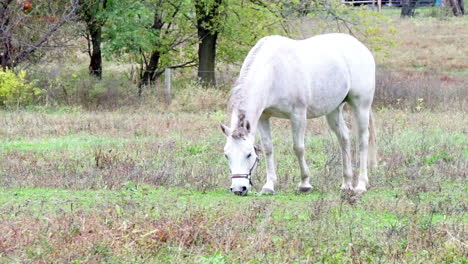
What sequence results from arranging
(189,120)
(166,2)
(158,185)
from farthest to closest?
(166,2), (189,120), (158,185)

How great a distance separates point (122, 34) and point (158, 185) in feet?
41.2

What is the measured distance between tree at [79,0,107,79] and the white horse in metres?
12.6

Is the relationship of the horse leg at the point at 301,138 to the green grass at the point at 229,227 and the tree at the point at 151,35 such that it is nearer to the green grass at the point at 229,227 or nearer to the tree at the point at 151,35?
the green grass at the point at 229,227

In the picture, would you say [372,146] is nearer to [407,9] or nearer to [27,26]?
[27,26]

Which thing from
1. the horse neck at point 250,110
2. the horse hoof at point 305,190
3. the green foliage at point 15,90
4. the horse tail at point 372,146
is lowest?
the green foliage at point 15,90

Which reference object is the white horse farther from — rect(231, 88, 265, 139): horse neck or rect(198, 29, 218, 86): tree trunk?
rect(198, 29, 218, 86): tree trunk

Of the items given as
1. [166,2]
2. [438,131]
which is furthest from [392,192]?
[166,2]

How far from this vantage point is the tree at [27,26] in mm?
20484

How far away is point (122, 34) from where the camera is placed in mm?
21000

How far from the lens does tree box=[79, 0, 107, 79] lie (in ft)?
71.0

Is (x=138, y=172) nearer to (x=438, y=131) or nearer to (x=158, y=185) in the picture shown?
(x=158, y=185)

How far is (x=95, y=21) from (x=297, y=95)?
1462 centimetres

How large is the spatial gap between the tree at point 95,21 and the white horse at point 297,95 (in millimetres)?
12621

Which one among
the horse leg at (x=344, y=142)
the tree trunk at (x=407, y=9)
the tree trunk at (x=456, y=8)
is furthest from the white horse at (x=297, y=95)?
the tree trunk at (x=456, y=8)
